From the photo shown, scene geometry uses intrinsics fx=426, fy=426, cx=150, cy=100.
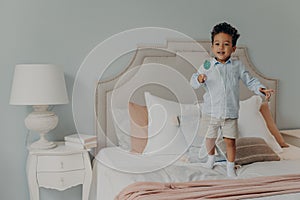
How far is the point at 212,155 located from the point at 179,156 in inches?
12.7

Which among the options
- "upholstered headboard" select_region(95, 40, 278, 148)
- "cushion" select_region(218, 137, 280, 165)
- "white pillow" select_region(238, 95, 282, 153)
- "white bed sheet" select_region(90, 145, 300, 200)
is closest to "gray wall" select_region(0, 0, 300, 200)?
"upholstered headboard" select_region(95, 40, 278, 148)

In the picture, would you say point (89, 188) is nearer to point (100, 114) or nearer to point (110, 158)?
point (110, 158)

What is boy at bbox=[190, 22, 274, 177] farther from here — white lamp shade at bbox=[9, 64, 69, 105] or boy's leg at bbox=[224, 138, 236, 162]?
white lamp shade at bbox=[9, 64, 69, 105]

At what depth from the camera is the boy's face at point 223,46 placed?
222 cm

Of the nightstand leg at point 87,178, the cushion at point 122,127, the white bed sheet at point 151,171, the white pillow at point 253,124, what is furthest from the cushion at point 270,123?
the nightstand leg at point 87,178

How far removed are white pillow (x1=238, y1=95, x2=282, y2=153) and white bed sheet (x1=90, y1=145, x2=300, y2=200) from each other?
0.49 ft

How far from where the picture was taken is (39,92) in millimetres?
2648

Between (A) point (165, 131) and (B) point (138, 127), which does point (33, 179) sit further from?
(A) point (165, 131)

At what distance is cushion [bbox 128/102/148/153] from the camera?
279 centimetres

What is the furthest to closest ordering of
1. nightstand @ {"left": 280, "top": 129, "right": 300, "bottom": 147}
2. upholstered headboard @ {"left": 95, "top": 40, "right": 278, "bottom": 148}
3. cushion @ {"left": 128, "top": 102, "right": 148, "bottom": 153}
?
nightstand @ {"left": 280, "top": 129, "right": 300, "bottom": 147} → upholstered headboard @ {"left": 95, "top": 40, "right": 278, "bottom": 148} → cushion @ {"left": 128, "top": 102, "right": 148, "bottom": 153}

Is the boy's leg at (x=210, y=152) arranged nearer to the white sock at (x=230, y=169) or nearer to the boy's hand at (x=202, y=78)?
the white sock at (x=230, y=169)

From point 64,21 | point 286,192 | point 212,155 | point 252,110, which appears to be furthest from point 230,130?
point 64,21

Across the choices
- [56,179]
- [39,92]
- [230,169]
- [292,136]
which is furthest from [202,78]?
[292,136]

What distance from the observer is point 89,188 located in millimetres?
2775
